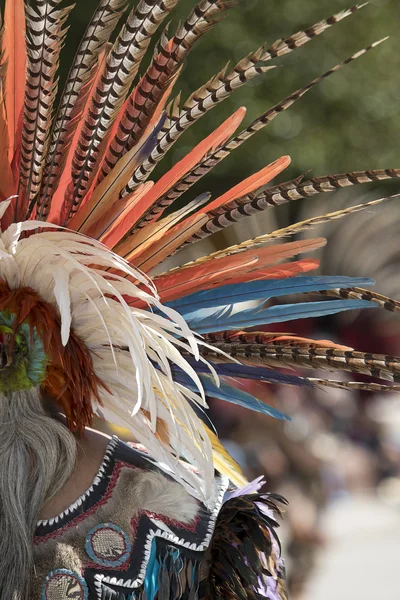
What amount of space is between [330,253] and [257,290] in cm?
264

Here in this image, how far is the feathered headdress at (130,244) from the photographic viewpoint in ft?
4.40

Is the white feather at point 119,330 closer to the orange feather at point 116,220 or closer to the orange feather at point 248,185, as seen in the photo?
the orange feather at point 116,220

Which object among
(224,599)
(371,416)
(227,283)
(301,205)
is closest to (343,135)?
(301,205)

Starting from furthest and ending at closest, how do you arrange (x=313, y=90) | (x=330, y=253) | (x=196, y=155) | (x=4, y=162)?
(x=330, y=253) < (x=313, y=90) < (x=196, y=155) < (x=4, y=162)

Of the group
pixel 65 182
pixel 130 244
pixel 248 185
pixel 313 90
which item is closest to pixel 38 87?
pixel 65 182

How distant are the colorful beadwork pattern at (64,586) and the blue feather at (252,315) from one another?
50 centimetres

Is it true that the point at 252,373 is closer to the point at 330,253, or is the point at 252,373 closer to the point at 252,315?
the point at 252,315

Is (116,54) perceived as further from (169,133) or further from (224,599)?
(224,599)

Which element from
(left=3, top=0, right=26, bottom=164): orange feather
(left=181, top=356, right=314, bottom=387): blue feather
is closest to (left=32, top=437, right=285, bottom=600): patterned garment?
(left=181, top=356, right=314, bottom=387): blue feather

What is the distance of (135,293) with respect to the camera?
54.2 inches

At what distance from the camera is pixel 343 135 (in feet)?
13.0

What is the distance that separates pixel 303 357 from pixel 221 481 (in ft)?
0.96

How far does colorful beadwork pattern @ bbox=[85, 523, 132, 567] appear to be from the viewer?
54.2 inches

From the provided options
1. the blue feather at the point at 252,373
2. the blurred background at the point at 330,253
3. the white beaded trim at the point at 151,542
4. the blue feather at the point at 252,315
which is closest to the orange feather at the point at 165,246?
the blue feather at the point at 252,315
